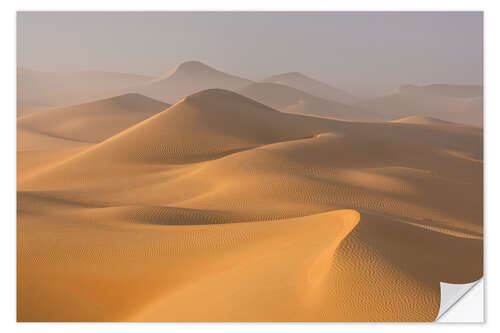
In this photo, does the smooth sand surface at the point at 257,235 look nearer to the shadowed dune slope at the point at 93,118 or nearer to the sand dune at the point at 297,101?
the shadowed dune slope at the point at 93,118

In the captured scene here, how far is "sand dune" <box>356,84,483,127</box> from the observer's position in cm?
929

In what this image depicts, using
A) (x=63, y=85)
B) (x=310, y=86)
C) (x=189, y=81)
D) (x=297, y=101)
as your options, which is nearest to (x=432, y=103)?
(x=310, y=86)

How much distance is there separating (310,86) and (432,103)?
2555 millimetres

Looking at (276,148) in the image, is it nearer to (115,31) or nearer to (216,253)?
(115,31)

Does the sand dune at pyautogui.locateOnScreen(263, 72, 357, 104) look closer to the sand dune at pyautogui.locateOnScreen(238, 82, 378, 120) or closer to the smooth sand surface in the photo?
the sand dune at pyautogui.locateOnScreen(238, 82, 378, 120)

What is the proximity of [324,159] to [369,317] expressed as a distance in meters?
10.3

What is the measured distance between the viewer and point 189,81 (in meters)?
10.4

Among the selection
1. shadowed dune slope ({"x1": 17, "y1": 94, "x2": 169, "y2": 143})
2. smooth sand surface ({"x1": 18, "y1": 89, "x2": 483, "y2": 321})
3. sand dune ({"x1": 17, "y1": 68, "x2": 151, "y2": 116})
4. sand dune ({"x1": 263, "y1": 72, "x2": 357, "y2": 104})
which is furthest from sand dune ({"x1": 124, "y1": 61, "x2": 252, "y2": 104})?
smooth sand surface ({"x1": 18, "y1": 89, "x2": 483, "y2": 321})

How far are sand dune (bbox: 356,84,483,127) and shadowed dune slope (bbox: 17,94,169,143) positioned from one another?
572cm

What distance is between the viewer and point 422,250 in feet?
21.2

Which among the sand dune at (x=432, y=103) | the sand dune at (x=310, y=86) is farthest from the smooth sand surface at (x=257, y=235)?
the sand dune at (x=310, y=86)
